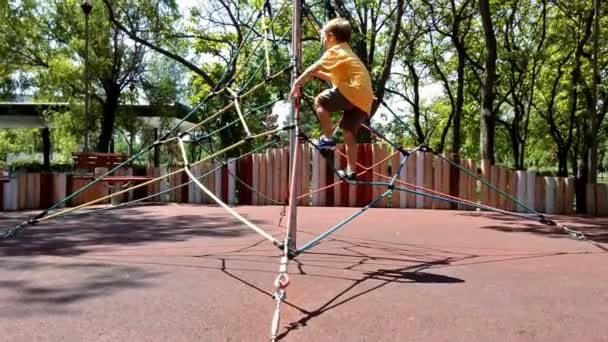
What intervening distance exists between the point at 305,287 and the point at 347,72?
2114mm

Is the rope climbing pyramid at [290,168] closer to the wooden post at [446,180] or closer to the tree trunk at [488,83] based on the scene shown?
the wooden post at [446,180]

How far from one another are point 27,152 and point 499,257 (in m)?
67.0

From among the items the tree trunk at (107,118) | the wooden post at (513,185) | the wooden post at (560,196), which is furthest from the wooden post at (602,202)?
the tree trunk at (107,118)

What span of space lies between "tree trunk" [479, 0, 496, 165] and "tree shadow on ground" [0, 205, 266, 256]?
6.24m

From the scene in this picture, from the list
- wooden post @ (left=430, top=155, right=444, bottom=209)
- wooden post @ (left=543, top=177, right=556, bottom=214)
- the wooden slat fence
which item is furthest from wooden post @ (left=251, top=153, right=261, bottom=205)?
wooden post @ (left=543, top=177, right=556, bottom=214)

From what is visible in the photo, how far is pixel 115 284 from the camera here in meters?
4.48

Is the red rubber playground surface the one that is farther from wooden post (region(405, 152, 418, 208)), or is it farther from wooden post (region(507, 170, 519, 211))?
wooden post (region(405, 152, 418, 208))

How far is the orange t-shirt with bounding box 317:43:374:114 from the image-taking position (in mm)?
5402

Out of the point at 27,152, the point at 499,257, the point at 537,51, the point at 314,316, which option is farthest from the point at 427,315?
the point at 27,152

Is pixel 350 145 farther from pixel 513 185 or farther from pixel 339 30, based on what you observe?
pixel 513 185

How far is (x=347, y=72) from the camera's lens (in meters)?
5.51

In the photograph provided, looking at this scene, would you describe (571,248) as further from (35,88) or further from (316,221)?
(35,88)

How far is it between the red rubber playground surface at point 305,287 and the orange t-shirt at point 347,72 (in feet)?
5.24

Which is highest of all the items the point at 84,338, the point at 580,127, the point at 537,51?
the point at 537,51
